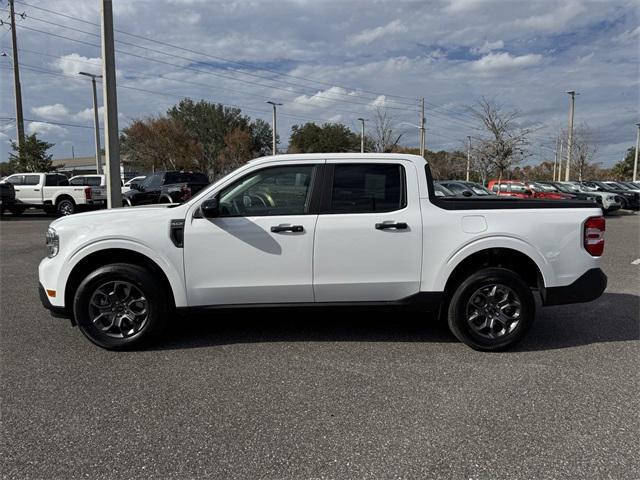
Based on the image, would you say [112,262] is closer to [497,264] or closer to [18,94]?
[497,264]

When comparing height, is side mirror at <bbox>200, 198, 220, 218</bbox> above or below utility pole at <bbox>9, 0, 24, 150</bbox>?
below

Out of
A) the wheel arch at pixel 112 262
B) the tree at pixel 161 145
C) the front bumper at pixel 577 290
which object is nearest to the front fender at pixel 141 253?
the wheel arch at pixel 112 262

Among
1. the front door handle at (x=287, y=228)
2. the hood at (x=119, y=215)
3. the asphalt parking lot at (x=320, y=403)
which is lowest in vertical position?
the asphalt parking lot at (x=320, y=403)

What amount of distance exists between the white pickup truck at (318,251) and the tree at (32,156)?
2987cm

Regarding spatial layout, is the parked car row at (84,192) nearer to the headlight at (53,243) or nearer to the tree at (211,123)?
the headlight at (53,243)

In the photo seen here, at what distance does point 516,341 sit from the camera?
4.30 meters

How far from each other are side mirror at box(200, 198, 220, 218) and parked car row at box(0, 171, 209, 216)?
14963mm

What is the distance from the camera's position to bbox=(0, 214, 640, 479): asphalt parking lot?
8.73ft

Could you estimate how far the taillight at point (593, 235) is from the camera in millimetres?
4246

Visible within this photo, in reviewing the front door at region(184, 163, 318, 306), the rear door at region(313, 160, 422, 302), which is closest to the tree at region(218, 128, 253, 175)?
the front door at region(184, 163, 318, 306)

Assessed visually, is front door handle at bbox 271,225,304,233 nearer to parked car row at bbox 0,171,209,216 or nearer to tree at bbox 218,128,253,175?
parked car row at bbox 0,171,209,216

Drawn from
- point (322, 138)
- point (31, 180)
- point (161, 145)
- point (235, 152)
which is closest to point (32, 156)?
point (31, 180)

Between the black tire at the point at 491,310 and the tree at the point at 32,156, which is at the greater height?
the tree at the point at 32,156

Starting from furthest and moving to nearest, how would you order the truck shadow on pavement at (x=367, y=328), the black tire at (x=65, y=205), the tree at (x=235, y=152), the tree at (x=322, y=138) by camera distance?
the tree at (x=322, y=138) < the tree at (x=235, y=152) < the black tire at (x=65, y=205) < the truck shadow on pavement at (x=367, y=328)
